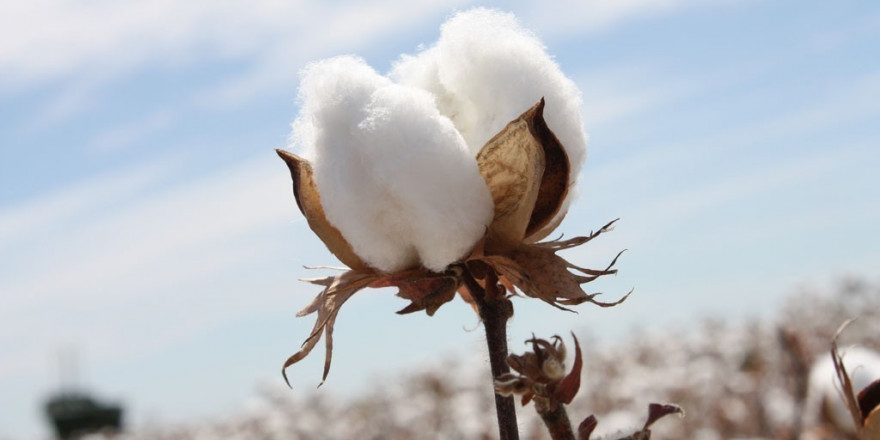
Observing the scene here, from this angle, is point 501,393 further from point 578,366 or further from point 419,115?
point 419,115

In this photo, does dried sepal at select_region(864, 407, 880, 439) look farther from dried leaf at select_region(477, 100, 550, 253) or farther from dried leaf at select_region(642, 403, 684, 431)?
dried leaf at select_region(477, 100, 550, 253)

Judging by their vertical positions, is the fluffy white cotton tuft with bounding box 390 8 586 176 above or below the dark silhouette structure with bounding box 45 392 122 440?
below

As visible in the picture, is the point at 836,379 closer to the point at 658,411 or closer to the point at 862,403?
the point at 862,403

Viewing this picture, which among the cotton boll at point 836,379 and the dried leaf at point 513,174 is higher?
the dried leaf at point 513,174

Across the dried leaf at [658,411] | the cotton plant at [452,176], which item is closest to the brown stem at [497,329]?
the cotton plant at [452,176]

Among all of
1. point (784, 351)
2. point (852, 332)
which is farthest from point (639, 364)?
point (784, 351)

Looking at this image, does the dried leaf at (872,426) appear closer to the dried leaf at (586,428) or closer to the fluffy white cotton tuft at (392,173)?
the dried leaf at (586,428)

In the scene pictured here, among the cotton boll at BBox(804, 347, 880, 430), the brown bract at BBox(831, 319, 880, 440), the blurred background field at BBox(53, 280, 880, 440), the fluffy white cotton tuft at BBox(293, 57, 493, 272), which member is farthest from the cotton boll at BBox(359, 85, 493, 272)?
the blurred background field at BBox(53, 280, 880, 440)

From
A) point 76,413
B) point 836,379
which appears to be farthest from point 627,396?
point 76,413
